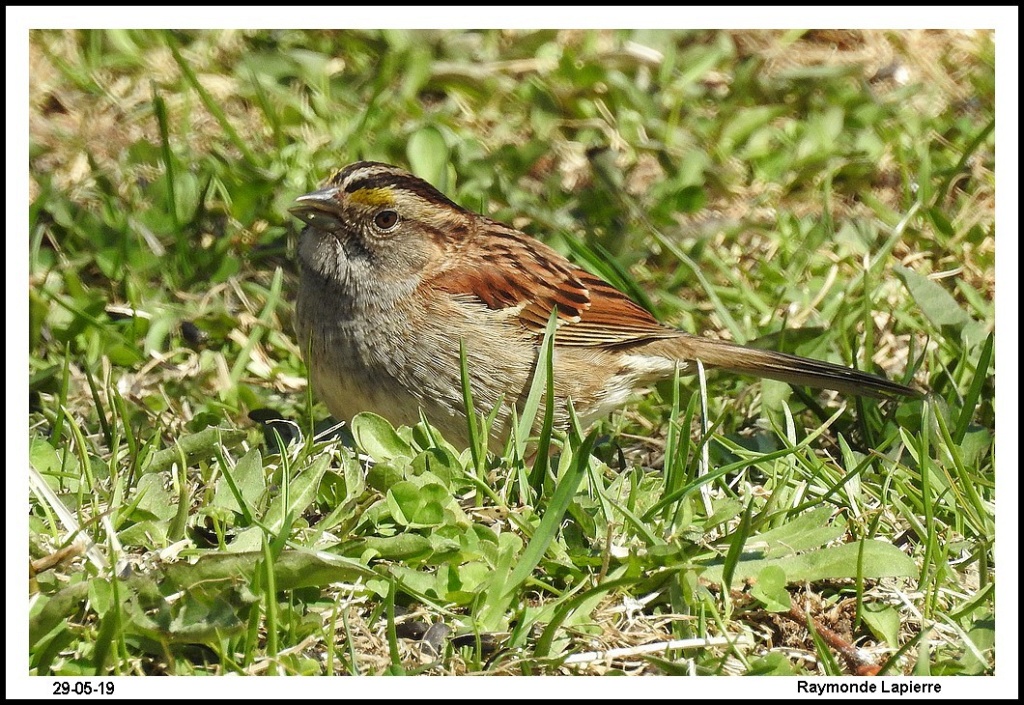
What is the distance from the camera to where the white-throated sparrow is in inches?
148

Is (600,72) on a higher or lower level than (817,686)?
higher

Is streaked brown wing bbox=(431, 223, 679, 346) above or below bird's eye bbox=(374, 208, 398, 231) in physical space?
below

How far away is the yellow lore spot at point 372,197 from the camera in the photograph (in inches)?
155

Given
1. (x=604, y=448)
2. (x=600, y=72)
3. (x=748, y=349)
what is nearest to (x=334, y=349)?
(x=604, y=448)

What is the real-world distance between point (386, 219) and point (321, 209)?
8.7 inches

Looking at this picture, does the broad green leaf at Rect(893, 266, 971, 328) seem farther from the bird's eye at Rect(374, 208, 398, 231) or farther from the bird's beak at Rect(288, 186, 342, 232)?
the bird's beak at Rect(288, 186, 342, 232)

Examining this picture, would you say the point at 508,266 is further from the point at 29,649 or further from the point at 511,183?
the point at 29,649

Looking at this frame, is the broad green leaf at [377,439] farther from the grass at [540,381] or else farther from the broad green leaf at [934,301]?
the broad green leaf at [934,301]

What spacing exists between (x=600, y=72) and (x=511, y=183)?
905 millimetres

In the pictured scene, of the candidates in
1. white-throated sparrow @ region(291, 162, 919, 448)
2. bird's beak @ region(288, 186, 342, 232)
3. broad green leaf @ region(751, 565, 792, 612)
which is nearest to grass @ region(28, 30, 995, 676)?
broad green leaf @ region(751, 565, 792, 612)

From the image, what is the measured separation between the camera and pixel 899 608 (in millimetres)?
3051

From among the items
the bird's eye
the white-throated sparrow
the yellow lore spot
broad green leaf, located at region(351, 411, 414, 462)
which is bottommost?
broad green leaf, located at region(351, 411, 414, 462)

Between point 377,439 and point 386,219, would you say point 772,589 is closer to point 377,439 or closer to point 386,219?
point 377,439

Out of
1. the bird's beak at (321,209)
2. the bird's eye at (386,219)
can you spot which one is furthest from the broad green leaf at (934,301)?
the bird's beak at (321,209)
